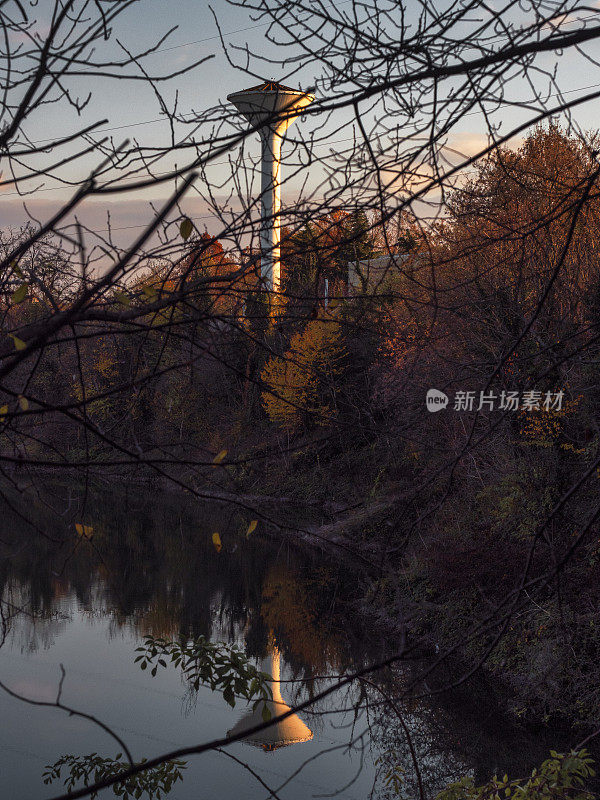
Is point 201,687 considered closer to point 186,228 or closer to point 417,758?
point 417,758

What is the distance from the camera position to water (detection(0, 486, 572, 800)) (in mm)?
9078

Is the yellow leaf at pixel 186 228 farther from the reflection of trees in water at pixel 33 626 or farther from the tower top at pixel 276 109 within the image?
the reflection of trees in water at pixel 33 626

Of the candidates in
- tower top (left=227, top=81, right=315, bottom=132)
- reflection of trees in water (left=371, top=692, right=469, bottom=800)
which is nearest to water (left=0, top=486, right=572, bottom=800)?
reflection of trees in water (left=371, top=692, right=469, bottom=800)

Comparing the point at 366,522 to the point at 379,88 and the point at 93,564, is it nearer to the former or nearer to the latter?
the point at 93,564

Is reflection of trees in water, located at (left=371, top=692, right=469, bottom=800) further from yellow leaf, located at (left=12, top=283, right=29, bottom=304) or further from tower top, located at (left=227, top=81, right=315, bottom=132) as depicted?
yellow leaf, located at (left=12, top=283, right=29, bottom=304)

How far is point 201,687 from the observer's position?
1213 centimetres

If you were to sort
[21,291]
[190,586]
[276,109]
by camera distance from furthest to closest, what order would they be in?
1. [190,586]
2. [276,109]
3. [21,291]

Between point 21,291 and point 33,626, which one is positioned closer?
point 21,291

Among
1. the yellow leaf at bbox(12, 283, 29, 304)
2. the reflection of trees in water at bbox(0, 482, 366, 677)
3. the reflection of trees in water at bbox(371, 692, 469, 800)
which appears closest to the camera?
the yellow leaf at bbox(12, 283, 29, 304)

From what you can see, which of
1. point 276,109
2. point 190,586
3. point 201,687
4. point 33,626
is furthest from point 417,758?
point 276,109

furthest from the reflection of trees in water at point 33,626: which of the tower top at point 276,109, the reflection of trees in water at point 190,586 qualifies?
the tower top at point 276,109

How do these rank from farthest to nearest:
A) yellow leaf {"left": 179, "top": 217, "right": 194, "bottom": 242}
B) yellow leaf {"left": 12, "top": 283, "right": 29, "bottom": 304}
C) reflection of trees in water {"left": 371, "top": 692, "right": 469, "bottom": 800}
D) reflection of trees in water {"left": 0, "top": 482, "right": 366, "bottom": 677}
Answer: reflection of trees in water {"left": 0, "top": 482, "right": 366, "bottom": 677} → reflection of trees in water {"left": 371, "top": 692, "right": 469, "bottom": 800} → yellow leaf {"left": 179, "top": 217, "right": 194, "bottom": 242} → yellow leaf {"left": 12, "top": 283, "right": 29, "bottom": 304}

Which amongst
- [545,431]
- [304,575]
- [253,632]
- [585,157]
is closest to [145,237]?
[545,431]

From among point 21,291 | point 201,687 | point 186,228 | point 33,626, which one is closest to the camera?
point 21,291
